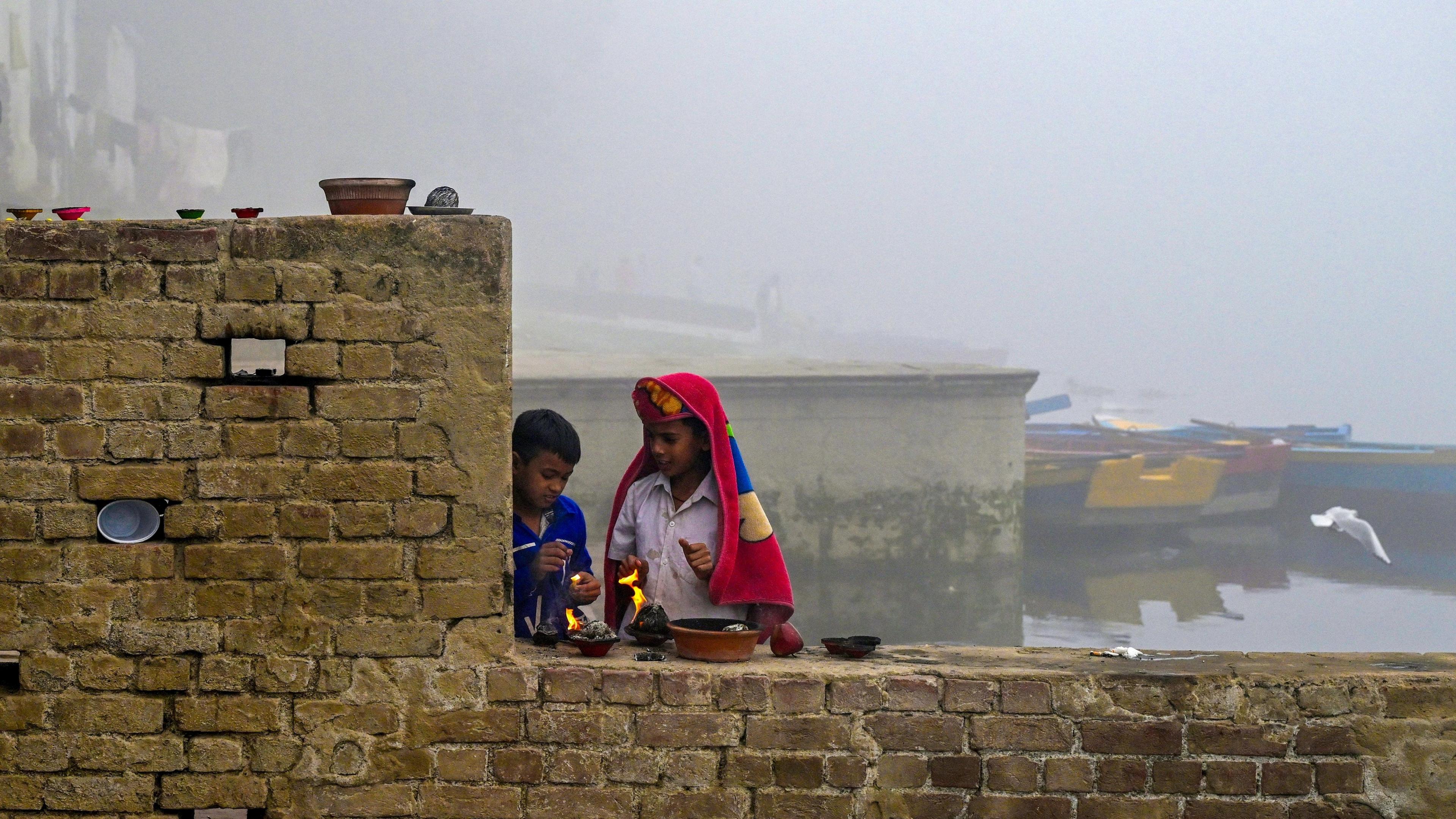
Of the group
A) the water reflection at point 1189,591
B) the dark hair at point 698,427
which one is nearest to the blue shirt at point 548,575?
the dark hair at point 698,427

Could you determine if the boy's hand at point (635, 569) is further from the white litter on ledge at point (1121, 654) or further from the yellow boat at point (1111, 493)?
the yellow boat at point (1111, 493)

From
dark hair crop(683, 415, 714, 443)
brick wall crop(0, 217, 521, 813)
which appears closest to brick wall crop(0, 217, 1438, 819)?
brick wall crop(0, 217, 521, 813)

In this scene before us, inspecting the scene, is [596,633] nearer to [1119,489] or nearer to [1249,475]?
[1119,489]

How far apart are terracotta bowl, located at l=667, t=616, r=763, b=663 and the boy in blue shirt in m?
0.36

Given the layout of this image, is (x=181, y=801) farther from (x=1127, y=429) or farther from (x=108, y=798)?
(x=1127, y=429)

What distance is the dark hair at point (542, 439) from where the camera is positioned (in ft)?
11.6

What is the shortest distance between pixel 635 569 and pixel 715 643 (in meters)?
0.46

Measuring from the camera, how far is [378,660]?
3.09 meters

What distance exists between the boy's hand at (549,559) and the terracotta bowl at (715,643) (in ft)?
1.50

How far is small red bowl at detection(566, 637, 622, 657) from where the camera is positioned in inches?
127

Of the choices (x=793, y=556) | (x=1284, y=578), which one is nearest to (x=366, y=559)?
(x=793, y=556)

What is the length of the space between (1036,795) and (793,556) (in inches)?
749

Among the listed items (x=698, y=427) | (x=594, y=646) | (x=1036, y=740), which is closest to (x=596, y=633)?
(x=594, y=646)

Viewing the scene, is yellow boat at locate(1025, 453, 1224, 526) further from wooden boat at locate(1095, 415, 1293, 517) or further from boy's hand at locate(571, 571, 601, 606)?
boy's hand at locate(571, 571, 601, 606)
